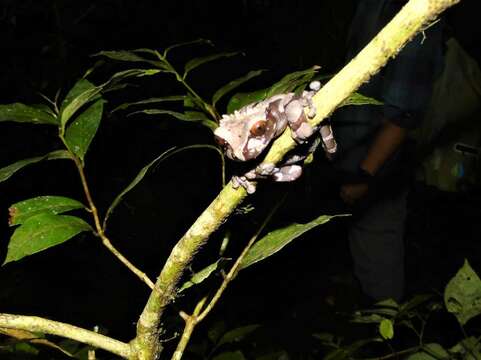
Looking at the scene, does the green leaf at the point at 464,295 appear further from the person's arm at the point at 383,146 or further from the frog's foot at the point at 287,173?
the person's arm at the point at 383,146

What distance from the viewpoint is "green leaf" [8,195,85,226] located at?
0.98 metres

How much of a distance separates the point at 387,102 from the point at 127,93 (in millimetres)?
3167

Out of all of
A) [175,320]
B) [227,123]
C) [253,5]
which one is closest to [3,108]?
[227,123]

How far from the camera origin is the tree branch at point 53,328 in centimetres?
82

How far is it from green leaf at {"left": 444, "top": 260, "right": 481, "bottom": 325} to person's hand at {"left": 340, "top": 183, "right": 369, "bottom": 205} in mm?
1390

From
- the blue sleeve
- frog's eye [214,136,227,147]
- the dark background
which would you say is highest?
frog's eye [214,136,227,147]

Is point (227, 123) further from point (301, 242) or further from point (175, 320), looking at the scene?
point (301, 242)

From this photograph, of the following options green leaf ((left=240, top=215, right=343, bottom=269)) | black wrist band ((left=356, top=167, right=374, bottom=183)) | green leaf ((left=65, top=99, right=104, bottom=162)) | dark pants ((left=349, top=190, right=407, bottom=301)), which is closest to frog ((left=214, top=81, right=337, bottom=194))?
green leaf ((left=240, top=215, right=343, bottom=269))

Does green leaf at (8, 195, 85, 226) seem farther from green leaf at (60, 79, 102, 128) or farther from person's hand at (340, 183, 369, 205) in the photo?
person's hand at (340, 183, 369, 205)

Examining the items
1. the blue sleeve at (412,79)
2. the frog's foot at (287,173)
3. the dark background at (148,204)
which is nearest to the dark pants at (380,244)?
the dark background at (148,204)

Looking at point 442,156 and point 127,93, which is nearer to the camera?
point 442,156

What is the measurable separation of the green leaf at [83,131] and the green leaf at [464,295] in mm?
1188

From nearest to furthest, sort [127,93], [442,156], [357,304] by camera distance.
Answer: [442,156] < [357,304] < [127,93]

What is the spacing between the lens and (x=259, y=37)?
6.60 m
